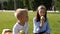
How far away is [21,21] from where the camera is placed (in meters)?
4.96

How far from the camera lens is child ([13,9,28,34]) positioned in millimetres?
4879

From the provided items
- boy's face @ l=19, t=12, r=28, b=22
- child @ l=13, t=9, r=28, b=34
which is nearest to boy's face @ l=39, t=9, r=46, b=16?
child @ l=13, t=9, r=28, b=34

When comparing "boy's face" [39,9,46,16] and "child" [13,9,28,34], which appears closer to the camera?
"child" [13,9,28,34]

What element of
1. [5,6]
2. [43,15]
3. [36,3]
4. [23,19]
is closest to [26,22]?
[23,19]

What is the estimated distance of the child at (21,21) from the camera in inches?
192

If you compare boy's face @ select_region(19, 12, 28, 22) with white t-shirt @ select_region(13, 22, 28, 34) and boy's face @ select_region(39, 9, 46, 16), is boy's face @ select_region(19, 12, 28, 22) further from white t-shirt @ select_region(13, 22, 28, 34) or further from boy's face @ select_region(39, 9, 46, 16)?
boy's face @ select_region(39, 9, 46, 16)

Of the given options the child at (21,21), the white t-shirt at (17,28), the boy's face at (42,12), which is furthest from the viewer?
the boy's face at (42,12)

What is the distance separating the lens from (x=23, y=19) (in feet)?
16.1

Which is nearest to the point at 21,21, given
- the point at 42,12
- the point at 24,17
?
the point at 24,17

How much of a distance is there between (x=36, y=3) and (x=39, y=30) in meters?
38.7

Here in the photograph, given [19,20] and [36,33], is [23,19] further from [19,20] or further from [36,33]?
[36,33]

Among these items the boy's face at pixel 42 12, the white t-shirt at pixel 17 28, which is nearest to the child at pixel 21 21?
the white t-shirt at pixel 17 28

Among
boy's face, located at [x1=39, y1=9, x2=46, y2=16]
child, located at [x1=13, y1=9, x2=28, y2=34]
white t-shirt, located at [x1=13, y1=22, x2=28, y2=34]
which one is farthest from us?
boy's face, located at [x1=39, y1=9, x2=46, y2=16]

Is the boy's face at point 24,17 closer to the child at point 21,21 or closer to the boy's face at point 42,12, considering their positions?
the child at point 21,21
